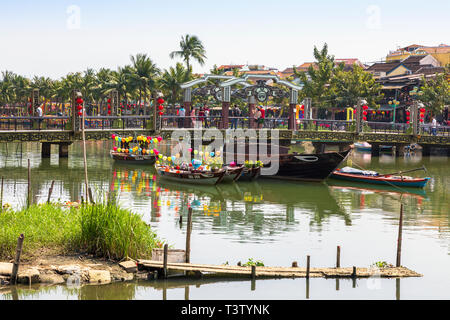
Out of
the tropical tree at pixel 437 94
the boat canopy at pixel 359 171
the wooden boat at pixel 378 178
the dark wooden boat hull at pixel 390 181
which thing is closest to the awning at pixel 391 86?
the tropical tree at pixel 437 94

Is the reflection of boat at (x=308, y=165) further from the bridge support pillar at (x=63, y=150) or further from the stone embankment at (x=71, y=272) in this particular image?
the stone embankment at (x=71, y=272)

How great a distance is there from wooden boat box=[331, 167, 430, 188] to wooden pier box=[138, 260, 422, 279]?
1884cm

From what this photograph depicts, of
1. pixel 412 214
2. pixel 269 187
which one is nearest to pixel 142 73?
pixel 269 187

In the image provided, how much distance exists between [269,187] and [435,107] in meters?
30.4

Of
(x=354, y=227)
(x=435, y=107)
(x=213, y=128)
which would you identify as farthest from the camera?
(x=435, y=107)

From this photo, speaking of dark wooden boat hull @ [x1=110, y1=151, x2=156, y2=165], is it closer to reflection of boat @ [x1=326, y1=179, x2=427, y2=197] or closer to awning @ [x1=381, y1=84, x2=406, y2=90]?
reflection of boat @ [x1=326, y1=179, x2=427, y2=197]

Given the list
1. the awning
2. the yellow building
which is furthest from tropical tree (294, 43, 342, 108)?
the yellow building

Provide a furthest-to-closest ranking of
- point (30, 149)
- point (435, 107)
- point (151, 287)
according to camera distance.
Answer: point (435, 107)
point (30, 149)
point (151, 287)

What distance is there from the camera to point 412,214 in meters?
27.4

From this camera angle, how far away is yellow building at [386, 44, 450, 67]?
82375 millimetres

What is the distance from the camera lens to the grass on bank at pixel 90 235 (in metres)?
16.0

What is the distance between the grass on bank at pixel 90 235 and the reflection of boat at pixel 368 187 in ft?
65.3

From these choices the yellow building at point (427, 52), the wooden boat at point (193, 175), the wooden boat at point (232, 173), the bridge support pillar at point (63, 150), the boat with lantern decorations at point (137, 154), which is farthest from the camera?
the yellow building at point (427, 52)
